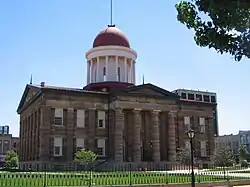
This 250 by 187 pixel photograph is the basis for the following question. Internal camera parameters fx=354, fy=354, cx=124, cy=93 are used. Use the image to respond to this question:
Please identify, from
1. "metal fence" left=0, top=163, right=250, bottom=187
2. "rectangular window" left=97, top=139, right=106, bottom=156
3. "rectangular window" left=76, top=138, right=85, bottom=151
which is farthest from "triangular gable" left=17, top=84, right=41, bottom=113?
"metal fence" left=0, top=163, right=250, bottom=187

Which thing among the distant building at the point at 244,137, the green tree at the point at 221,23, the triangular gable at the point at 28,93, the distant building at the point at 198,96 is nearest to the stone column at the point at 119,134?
the triangular gable at the point at 28,93

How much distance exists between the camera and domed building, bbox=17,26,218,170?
46.7m

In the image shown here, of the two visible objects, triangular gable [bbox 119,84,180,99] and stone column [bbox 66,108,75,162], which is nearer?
stone column [bbox 66,108,75,162]

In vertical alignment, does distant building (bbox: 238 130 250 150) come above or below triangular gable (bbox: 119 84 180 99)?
below

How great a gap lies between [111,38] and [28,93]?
16.5m

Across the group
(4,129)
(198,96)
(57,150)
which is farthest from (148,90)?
(4,129)

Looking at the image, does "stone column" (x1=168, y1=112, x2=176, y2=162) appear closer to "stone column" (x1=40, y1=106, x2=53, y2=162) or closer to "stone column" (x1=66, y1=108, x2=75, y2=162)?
"stone column" (x1=66, y1=108, x2=75, y2=162)

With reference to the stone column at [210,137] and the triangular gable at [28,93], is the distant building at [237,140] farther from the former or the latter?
the triangular gable at [28,93]

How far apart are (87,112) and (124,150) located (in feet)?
24.9

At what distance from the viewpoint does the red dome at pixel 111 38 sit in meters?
57.6

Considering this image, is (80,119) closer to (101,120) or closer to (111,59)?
(101,120)

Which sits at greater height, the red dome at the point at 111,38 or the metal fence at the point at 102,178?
the red dome at the point at 111,38

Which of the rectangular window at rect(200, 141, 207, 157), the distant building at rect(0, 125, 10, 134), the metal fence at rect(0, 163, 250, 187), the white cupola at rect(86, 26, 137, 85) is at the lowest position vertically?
the metal fence at rect(0, 163, 250, 187)

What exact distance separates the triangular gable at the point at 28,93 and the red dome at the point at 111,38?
12.6 meters
